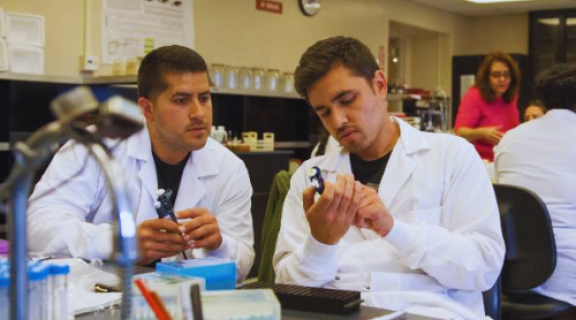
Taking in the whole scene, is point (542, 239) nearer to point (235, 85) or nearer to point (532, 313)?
point (532, 313)

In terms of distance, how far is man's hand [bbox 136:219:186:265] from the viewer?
1.62 meters

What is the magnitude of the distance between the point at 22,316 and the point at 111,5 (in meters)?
5.05

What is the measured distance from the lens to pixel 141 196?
2059 mm

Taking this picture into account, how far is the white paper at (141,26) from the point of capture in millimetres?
5379

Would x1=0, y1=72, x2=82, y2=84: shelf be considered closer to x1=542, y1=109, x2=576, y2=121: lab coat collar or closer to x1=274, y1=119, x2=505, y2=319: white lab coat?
x1=274, y1=119, x2=505, y2=319: white lab coat

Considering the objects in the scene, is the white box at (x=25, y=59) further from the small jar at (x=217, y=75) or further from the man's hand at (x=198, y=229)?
the man's hand at (x=198, y=229)

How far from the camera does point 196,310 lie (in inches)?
35.7

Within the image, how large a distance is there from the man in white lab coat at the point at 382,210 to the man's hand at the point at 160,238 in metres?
0.25

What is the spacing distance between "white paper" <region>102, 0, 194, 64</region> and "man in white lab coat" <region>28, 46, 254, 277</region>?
11.1ft

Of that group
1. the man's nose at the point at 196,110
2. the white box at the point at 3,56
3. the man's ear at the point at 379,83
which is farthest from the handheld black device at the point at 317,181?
the white box at the point at 3,56

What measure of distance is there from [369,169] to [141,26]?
418cm

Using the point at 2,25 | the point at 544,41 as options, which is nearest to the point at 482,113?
the point at 2,25

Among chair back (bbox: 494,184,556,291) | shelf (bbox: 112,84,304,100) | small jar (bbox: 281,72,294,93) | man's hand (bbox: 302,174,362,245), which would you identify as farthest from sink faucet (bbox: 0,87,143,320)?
small jar (bbox: 281,72,294,93)

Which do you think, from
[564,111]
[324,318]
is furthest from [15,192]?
[564,111]
